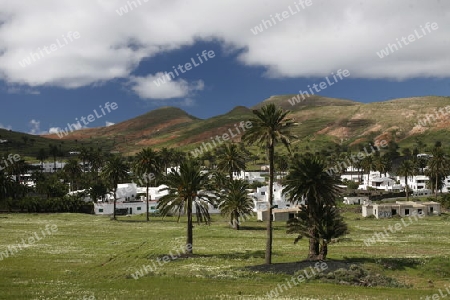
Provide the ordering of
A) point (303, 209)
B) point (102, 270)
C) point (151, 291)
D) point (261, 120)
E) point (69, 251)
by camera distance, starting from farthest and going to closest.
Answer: point (69, 251) → point (303, 209) → point (261, 120) → point (102, 270) → point (151, 291)

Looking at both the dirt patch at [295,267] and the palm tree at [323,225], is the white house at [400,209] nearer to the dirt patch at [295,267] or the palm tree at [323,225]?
the palm tree at [323,225]

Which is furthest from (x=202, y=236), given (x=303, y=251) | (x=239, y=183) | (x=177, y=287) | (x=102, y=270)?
(x=177, y=287)

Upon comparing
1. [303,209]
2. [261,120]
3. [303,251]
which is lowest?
[303,251]

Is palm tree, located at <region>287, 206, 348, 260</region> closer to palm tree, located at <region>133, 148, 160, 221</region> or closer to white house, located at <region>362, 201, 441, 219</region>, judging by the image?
palm tree, located at <region>133, 148, 160, 221</region>

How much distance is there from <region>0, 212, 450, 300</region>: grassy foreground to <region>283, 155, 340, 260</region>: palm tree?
350cm

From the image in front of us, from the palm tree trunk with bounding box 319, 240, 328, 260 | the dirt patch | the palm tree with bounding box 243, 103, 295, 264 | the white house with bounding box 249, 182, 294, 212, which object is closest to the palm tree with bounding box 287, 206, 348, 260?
the palm tree trunk with bounding box 319, 240, 328, 260

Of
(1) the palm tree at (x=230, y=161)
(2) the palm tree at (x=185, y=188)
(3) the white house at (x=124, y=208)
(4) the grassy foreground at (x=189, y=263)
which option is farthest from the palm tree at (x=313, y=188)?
(3) the white house at (x=124, y=208)

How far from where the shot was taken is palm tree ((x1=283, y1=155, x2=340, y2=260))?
44.5 meters

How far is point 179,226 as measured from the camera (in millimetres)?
80938

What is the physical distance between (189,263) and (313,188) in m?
15.3

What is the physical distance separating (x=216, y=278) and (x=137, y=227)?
4691 cm

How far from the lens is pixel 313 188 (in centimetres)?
4456

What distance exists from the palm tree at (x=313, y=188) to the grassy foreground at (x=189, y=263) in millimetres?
3505

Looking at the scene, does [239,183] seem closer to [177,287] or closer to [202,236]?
[202,236]
